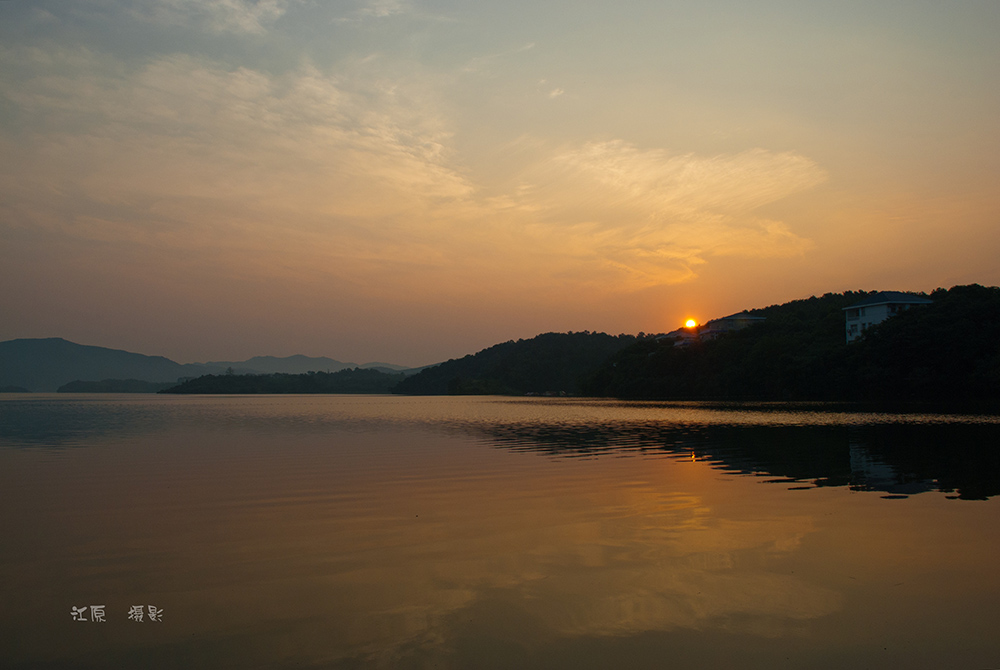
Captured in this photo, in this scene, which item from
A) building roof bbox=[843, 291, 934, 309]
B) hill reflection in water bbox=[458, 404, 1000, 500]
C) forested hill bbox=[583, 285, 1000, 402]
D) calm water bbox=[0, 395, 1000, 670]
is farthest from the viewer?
building roof bbox=[843, 291, 934, 309]

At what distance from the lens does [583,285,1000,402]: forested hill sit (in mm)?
66500

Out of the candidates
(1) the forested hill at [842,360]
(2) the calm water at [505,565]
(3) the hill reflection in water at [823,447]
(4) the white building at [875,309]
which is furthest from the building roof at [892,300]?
(2) the calm water at [505,565]

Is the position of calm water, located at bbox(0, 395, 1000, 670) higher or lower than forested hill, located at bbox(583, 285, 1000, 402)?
lower

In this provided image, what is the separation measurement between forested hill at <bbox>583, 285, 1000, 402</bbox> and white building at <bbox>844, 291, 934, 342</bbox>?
2.57 meters

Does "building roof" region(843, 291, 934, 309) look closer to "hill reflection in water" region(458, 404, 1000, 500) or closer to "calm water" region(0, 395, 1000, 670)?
"hill reflection in water" region(458, 404, 1000, 500)

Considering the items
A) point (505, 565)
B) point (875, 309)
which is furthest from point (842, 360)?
point (505, 565)

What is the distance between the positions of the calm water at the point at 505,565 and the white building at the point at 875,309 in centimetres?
8788

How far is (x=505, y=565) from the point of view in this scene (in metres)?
9.92

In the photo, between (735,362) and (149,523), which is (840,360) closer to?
(735,362)

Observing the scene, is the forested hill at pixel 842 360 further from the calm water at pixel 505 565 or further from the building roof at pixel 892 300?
the calm water at pixel 505 565

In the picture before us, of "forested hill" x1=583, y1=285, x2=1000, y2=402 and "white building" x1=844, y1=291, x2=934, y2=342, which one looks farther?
"white building" x1=844, y1=291, x2=934, y2=342

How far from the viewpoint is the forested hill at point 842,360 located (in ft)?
218

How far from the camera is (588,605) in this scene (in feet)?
26.4

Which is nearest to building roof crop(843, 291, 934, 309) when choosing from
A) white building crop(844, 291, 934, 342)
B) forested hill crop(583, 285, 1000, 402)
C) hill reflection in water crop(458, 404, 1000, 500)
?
white building crop(844, 291, 934, 342)
